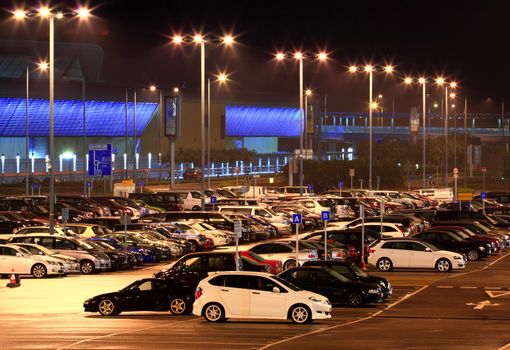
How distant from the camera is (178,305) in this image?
97.9 ft

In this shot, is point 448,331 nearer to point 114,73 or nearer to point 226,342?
point 226,342

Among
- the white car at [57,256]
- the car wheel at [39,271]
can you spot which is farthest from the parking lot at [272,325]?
the white car at [57,256]

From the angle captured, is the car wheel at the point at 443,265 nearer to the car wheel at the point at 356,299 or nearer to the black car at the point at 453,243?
the black car at the point at 453,243

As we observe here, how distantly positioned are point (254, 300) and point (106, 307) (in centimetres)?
398

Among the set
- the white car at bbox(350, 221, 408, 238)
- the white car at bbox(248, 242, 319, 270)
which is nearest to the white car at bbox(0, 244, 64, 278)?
the white car at bbox(248, 242, 319, 270)

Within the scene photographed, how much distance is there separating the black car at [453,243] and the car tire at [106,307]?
67.6 ft

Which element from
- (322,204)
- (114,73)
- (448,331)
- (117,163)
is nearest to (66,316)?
(448,331)

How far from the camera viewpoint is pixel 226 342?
2381cm

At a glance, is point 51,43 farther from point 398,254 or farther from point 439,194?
point 439,194

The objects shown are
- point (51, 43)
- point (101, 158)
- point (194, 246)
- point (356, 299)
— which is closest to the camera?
point (356, 299)

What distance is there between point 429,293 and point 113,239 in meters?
14.8

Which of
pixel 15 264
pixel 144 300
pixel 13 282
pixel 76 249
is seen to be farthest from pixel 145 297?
pixel 76 249

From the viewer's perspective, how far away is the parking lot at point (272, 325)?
77.6 ft

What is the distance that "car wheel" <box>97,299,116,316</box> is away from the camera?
29453 mm
